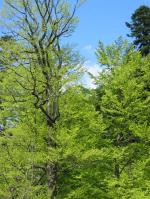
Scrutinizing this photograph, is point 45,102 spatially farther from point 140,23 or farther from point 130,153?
point 140,23

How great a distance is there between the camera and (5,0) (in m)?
23.0

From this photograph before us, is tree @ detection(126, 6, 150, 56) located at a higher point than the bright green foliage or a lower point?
higher

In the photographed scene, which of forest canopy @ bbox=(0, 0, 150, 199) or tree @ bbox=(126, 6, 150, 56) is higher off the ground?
tree @ bbox=(126, 6, 150, 56)

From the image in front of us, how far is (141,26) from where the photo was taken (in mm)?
33031

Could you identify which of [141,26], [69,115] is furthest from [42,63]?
[141,26]

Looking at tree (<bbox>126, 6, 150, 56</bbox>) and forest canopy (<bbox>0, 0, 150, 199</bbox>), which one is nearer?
forest canopy (<bbox>0, 0, 150, 199</bbox>)

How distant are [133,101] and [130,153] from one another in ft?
7.83

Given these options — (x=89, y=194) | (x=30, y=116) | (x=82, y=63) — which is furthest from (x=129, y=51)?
(x=89, y=194)

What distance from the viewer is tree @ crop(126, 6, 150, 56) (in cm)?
3269

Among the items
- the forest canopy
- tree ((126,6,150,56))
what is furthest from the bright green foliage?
tree ((126,6,150,56))

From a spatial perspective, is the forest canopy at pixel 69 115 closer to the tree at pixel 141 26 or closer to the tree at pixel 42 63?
the tree at pixel 42 63

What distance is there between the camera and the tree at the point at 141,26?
3269 centimetres

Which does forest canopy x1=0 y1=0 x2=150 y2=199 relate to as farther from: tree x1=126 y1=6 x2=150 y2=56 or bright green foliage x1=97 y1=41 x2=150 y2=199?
tree x1=126 y1=6 x2=150 y2=56

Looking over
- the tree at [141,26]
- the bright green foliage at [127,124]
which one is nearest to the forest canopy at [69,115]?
the bright green foliage at [127,124]
